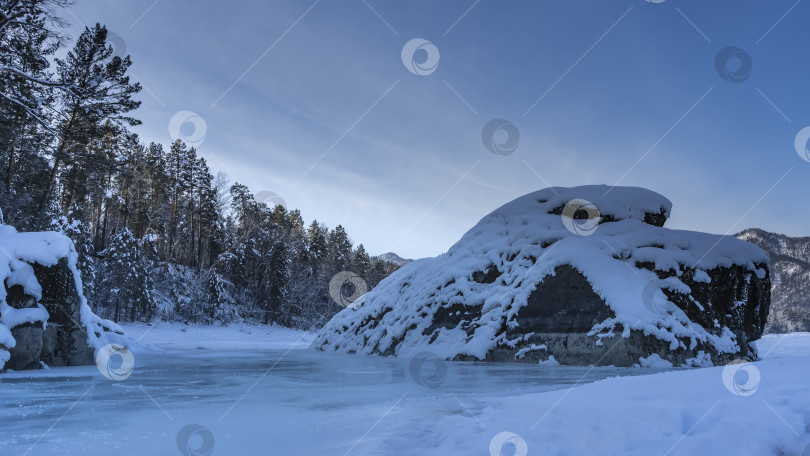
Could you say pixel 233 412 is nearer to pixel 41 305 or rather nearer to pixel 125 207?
pixel 41 305

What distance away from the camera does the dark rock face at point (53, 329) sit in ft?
26.8

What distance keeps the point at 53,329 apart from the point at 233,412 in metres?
7.56

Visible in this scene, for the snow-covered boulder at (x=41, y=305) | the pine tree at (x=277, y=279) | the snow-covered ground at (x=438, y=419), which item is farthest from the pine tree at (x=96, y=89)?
the pine tree at (x=277, y=279)

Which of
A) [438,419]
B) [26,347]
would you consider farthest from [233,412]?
[26,347]

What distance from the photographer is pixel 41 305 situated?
8.71 m

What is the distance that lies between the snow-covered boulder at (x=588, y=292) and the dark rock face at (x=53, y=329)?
808 centimetres

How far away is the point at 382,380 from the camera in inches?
277

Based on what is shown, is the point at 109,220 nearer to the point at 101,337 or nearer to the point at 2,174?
the point at 2,174

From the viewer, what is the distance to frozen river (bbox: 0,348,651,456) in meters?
3.00

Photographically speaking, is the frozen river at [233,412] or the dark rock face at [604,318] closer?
the frozen river at [233,412]

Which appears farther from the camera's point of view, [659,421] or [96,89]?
[96,89]

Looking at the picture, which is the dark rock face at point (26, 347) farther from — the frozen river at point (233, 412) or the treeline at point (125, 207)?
the treeline at point (125, 207)

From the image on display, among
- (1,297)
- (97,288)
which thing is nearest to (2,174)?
(97,288)

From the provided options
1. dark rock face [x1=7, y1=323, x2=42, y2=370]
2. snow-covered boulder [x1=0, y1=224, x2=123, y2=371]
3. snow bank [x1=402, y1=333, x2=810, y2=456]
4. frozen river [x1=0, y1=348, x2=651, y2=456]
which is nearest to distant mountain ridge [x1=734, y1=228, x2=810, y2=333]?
frozen river [x1=0, y1=348, x2=651, y2=456]
